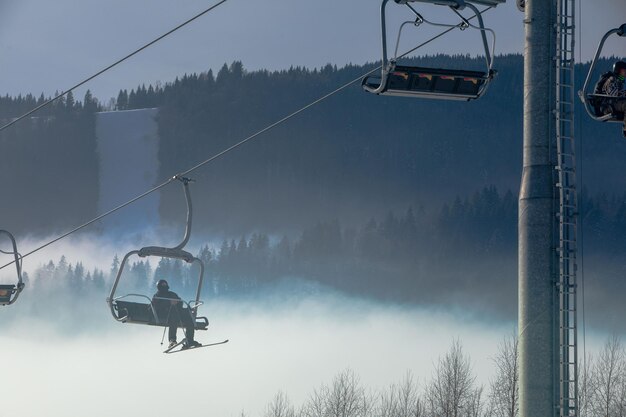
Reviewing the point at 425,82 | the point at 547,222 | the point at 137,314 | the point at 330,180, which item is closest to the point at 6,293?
the point at 137,314

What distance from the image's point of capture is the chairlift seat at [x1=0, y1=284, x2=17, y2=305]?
82.8ft

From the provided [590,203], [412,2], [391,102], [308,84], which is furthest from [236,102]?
[412,2]

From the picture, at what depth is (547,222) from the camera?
37.7ft

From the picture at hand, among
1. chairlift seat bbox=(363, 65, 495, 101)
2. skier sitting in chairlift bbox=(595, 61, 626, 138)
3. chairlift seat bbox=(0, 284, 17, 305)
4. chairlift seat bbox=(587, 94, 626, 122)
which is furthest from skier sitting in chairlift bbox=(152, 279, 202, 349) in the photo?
chairlift seat bbox=(587, 94, 626, 122)

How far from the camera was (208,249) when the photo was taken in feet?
465

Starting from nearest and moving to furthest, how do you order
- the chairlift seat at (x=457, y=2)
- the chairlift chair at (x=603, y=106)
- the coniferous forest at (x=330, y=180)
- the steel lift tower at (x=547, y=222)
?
the steel lift tower at (x=547, y=222), the chairlift seat at (x=457, y=2), the chairlift chair at (x=603, y=106), the coniferous forest at (x=330, y=180)

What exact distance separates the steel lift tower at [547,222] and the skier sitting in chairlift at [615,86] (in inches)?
90.6

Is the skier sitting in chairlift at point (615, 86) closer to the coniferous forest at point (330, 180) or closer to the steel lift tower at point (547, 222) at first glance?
the steel lift tower at point (547, 222)

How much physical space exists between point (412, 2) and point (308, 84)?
145510 millimetres

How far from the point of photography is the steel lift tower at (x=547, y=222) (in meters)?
11.3

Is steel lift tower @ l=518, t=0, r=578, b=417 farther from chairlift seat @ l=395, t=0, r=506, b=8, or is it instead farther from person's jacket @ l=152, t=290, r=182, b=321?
person's jacket @ l=152, t=290, r=182, b=321

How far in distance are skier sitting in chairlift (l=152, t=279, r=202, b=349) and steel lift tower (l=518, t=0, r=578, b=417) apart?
14347mm

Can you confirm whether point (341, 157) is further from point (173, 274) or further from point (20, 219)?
point (20, 219)

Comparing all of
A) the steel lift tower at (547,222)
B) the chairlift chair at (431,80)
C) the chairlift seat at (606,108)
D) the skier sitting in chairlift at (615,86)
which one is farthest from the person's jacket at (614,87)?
the steel lift tower at (547,222)
